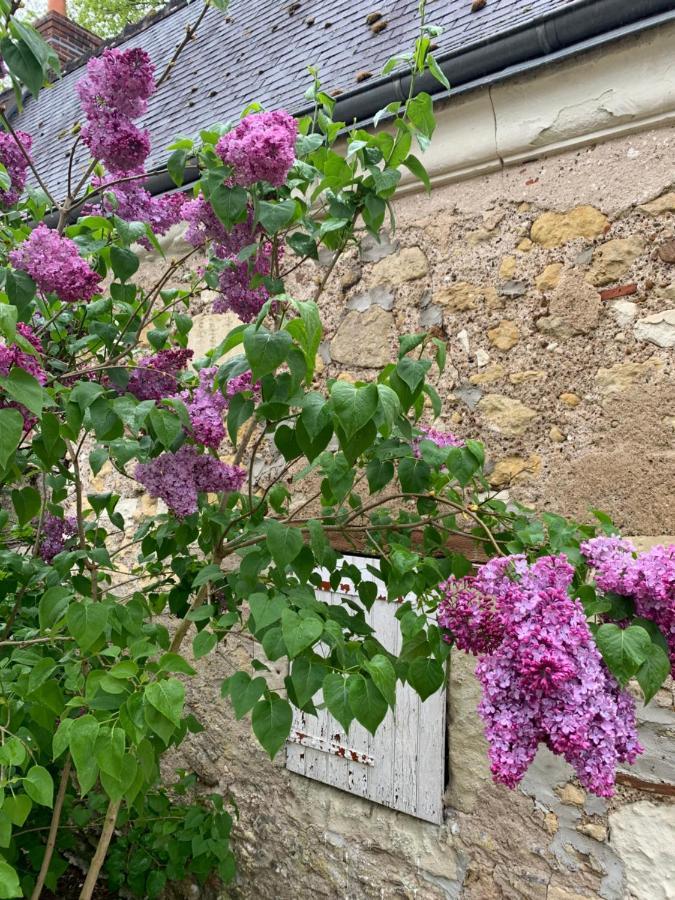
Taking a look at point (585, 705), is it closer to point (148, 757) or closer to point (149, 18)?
point (148, 757)

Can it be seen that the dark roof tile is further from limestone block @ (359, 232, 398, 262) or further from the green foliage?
the green foliage

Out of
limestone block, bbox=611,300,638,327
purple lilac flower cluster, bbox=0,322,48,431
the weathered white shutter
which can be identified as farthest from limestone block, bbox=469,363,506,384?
purple lilac flower cluster, bbox=0,322,48,431

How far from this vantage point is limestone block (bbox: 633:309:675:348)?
82.6 inches

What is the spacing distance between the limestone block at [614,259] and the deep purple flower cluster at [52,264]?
5.42 ft

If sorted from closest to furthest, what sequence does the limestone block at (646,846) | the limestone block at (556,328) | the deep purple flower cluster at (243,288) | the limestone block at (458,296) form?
the deep purple flower cluster at (243,288) → the limestone block at (646,846) → the limestone block at (556,328) → the limestone block at (458,296)

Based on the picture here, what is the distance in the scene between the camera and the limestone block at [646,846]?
1944 millimetres

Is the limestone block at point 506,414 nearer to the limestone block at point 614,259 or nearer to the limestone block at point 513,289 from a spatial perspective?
the limestone block at point 513,289

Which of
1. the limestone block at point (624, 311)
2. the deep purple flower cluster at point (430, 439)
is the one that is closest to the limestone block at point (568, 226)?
the limestone block at point (624, 311)

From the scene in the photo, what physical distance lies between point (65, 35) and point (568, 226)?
28.1ft

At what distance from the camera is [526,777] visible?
7.18 feet

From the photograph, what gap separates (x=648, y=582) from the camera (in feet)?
3.76

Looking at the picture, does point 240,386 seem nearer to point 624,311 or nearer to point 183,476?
point 183,476

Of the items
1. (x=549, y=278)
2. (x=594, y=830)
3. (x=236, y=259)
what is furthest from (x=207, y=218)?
(x=594, y=830)

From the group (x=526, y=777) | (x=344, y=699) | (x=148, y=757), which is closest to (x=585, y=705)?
(x=344, y=699)
